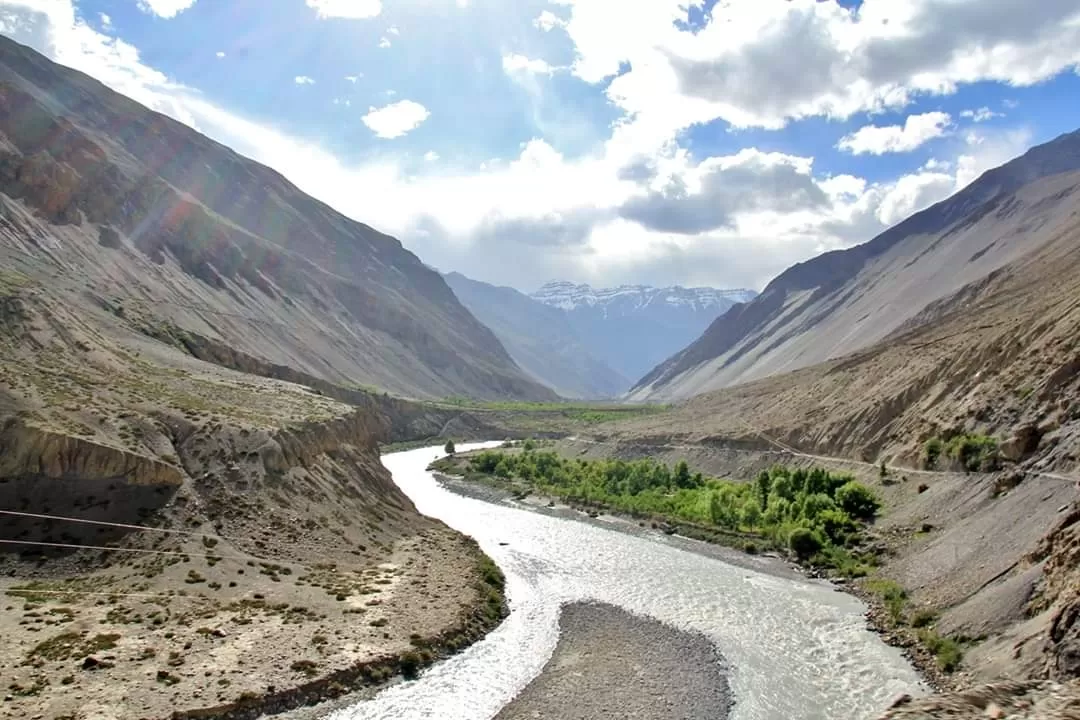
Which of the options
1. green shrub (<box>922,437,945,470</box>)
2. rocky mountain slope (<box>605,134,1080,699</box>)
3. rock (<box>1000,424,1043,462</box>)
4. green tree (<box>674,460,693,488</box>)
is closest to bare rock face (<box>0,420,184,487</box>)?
rocky mountain slope (<box>605,134,1080,699</box>)

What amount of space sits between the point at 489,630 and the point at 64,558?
18409mm

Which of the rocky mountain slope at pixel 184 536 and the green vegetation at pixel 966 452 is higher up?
the rocky mountain slope at pixel 184 536

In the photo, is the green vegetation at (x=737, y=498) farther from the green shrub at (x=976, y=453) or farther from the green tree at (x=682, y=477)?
the green shrub at (x=976, y=453)

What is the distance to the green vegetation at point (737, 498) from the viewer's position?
166ft

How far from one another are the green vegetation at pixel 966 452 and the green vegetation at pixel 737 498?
16.2 feet

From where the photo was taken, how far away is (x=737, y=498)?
213ft

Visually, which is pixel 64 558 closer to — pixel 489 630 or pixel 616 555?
pixel 489 630

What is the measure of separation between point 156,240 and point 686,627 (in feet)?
386

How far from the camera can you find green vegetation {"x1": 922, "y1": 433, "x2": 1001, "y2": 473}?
46.3 meters

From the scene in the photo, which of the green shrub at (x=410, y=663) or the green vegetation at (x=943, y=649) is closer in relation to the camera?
the green vegetation at (x=943, y=649)

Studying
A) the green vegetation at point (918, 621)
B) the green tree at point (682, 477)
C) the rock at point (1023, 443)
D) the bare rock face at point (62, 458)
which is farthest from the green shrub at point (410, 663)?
the green tree at point (682, 477)

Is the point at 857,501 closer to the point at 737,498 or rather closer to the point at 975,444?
the point at 975,444

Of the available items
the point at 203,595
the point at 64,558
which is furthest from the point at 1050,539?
the point at 64,558

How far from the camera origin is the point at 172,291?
113562 mm
